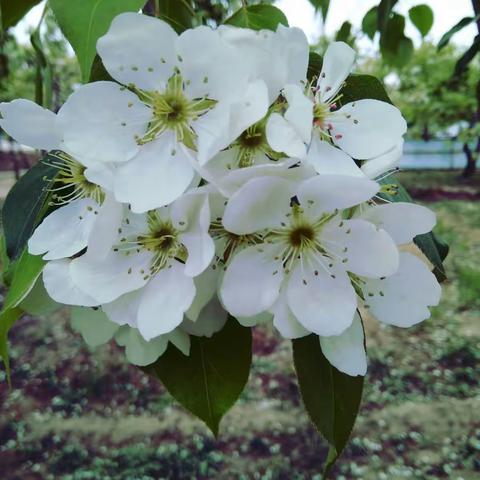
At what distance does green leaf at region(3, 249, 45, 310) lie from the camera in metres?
0.41

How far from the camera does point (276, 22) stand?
0.47 meters

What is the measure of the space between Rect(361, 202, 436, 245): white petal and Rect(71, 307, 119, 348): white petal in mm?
222

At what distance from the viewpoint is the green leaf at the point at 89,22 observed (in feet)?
1.33

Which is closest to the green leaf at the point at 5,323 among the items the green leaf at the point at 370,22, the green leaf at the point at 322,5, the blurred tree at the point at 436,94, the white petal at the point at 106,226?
the white petal at the point at 106,226

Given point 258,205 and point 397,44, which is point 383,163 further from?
point 397,44

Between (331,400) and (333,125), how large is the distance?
0.70ft

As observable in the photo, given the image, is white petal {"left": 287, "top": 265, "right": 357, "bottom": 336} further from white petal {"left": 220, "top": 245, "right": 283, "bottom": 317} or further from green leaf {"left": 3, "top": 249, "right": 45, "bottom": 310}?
green leaf {"left": 3, "top": 249, "right": 45, "bottom": 310}

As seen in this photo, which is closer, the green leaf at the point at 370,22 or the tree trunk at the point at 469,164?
the green leaf at the point at 370,22

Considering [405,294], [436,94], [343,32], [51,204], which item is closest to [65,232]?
[51,204]

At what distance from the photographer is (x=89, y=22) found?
41 cm

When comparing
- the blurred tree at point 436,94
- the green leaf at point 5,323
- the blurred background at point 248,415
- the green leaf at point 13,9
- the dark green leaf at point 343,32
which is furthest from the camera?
the blurred tree at point 436,94

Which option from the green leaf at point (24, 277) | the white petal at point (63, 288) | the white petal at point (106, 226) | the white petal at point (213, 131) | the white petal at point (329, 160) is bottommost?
the green leaf at point (24, 277)

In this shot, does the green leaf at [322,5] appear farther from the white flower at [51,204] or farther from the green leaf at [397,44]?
the white flower at [51,204]

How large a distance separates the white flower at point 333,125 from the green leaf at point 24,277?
0.19 meters
